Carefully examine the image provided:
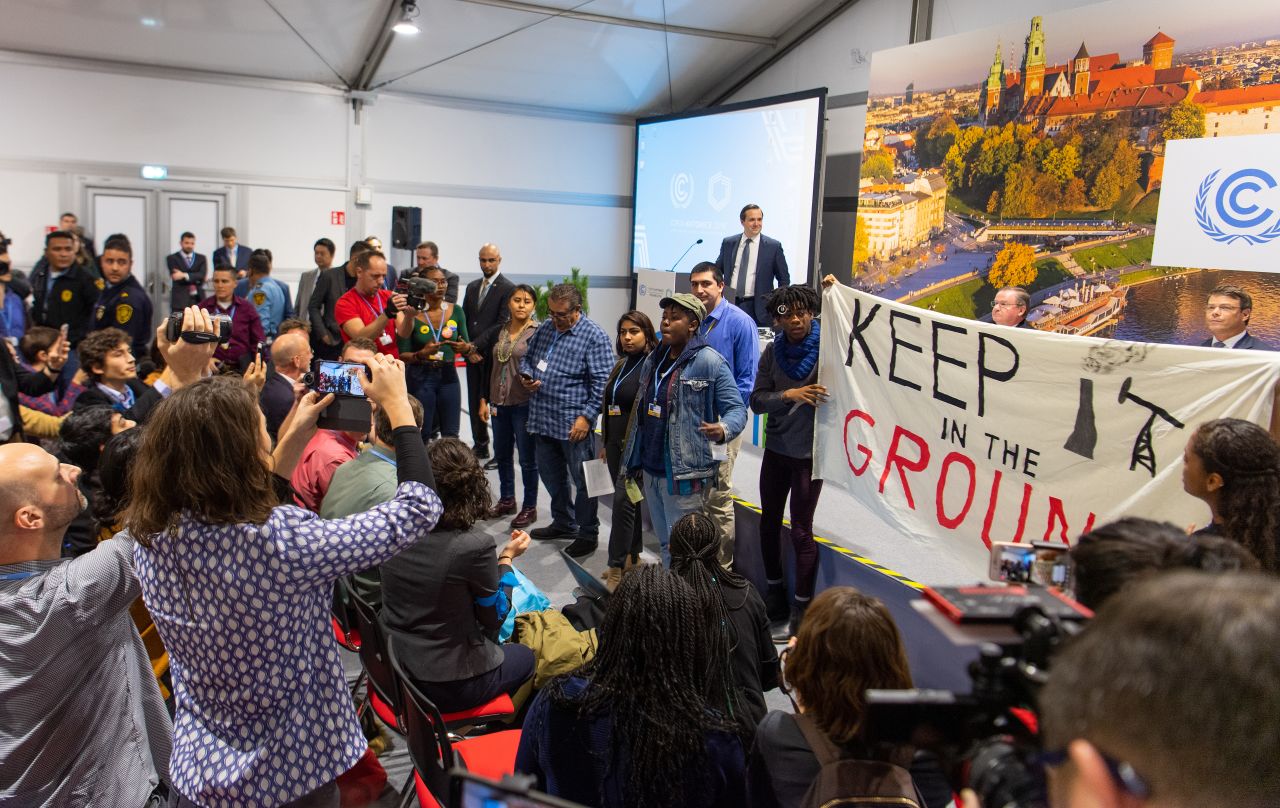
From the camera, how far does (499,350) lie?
620 cm

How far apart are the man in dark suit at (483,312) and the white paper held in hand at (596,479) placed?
7.49 feet

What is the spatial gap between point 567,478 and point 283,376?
6.81 feet

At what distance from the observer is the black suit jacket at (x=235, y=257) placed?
11625 mm

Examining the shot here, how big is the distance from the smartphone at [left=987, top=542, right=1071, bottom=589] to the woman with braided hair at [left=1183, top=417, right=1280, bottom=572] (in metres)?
0.92

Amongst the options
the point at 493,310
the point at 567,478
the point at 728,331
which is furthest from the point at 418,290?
the point at 728,331

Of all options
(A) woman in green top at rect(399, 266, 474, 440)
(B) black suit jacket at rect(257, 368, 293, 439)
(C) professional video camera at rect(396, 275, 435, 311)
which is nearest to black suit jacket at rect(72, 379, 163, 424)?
(B) black suit jacket at rect(257, 368, 293, 439)

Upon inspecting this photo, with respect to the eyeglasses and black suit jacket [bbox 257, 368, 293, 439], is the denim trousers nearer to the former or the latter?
black suit jacket [bbox 257, 368, 293, 439]

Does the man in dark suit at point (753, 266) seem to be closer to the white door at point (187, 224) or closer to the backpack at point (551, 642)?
the backpack at point (551, 642)

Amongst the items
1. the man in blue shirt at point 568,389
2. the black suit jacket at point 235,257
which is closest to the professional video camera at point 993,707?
the man in blue shirt at point 568,389

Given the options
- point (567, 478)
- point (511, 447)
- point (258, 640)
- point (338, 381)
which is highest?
point (338, 381)

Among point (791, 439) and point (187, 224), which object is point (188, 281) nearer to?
point (187, 224)

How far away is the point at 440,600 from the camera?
9.45ft

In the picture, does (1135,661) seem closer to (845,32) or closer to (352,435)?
(352,435)

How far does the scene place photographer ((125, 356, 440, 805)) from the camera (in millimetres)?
1801
